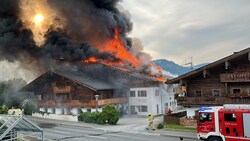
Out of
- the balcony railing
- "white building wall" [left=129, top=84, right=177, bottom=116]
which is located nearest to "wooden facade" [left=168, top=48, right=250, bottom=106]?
"white building wall" [left=129, top=84, right=177, bottom=116]

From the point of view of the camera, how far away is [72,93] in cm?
4984

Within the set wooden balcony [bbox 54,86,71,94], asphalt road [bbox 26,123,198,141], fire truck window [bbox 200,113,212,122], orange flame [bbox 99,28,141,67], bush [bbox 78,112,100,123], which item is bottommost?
asphalt road [bbox 26,123,198,141]

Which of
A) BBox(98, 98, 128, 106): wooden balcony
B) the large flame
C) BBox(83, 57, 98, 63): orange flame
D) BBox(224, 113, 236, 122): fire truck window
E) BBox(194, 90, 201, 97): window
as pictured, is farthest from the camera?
BBox(83, 57, 98, 63): orange flame

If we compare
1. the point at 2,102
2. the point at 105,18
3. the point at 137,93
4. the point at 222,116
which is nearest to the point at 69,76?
the point at 137,93

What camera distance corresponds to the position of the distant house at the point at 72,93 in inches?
1831

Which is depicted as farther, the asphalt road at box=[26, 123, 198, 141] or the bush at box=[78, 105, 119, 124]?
the bush at box=[78, 105, 119, 124]

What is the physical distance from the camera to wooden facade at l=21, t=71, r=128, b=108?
46594 millimetres

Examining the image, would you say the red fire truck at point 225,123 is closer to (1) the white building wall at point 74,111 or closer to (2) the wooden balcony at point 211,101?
(2) the wooden balcony at point 211,101

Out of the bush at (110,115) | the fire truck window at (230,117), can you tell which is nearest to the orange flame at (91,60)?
the bush at (110,115)

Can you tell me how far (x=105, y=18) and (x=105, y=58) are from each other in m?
10.8

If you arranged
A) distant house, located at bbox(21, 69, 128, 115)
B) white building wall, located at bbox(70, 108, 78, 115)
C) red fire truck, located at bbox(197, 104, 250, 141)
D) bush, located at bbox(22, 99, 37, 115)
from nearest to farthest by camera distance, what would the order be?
1. red fire truck, located at bbox(197, 104, 250, 141)
2. distant house, located at bbox(21, 69, 128, 115)
3. white building wall, located at bbox(70, 108, 78, 115)
4. bush, located at bbox(22, 99, 37, 115)

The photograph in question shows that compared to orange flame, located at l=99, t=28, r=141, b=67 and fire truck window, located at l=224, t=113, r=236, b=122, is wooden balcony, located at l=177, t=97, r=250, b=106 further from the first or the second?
orange flame, located at l=99, t=28, r=141, b=67

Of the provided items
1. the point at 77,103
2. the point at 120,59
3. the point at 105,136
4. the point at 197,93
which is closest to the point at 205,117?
the point at 105,136

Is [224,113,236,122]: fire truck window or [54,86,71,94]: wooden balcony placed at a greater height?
[54,86,71,94]: wooden balcony
